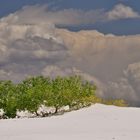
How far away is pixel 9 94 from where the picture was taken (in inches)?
1602

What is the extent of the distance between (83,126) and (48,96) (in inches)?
429

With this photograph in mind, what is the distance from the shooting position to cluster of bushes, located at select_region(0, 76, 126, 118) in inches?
1550

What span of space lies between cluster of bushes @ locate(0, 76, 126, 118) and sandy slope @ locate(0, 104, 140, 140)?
3390 mm

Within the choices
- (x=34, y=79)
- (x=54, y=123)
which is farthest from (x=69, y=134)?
(x=34, y=79)

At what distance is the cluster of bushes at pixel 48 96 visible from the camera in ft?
129

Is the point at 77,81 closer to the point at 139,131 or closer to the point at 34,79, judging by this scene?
the point at 34,79

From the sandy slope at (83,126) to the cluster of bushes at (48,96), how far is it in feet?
11.1

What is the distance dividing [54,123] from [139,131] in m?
6.85

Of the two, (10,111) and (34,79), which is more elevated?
(34,79)

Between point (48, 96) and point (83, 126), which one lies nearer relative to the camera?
point (83, 126)

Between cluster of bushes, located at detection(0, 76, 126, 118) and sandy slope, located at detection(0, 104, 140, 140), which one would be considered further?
cluster of bushes, located at detection(0, 76, 126, 118)

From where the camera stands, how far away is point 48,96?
39375 millimetres

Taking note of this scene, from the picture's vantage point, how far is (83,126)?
Result: 2891 cm

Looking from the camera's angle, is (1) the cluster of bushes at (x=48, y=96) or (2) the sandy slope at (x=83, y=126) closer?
(2) the sandy slope at (x=83, y=126)
